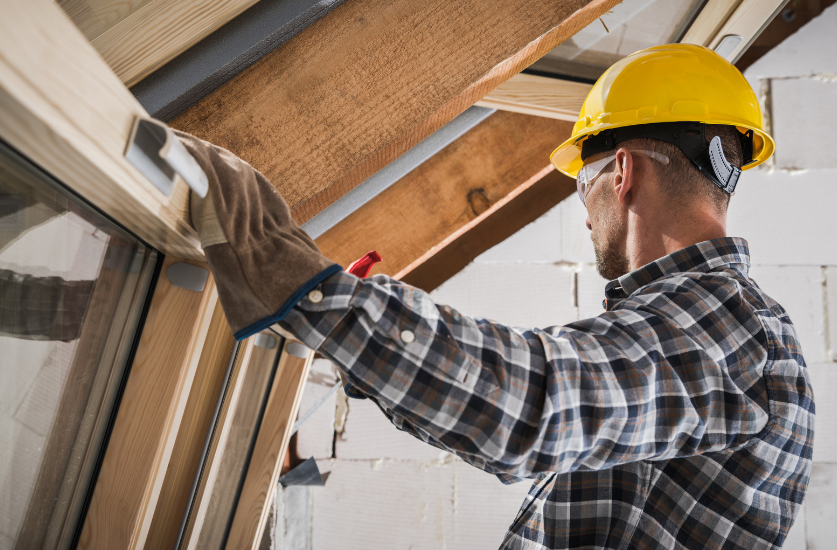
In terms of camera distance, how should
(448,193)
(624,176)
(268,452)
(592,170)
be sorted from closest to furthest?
(624,176), (592,170), (268,452), (448,193)

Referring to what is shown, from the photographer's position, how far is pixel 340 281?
1.75ft

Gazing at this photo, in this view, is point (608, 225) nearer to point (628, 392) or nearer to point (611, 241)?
point (611, 241)

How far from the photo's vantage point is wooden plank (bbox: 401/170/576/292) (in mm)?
2598

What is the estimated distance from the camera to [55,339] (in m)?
0.54

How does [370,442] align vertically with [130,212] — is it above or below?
below

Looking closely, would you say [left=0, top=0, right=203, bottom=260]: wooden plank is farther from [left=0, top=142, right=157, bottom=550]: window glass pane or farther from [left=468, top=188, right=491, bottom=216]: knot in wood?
[left=468, top=188, right=491, bottom=216]: knot in wood

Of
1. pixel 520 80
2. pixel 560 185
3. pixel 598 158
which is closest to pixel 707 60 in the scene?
pixel 598 158

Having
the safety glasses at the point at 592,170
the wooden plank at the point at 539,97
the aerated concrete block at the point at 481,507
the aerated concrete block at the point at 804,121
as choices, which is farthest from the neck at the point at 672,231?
the aerated concrete block at the point at 804,121

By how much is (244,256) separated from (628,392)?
0.47 meters

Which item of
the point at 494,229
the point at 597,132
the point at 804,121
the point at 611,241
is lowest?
the point at 611,241

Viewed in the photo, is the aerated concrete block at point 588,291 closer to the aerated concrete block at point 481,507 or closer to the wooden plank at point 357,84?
the aerated concrete block at point 481,507

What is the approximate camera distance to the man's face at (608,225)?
1.09m

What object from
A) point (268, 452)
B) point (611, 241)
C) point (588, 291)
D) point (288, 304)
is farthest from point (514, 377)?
point (588, 291)

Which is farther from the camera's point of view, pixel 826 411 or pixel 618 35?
pixel 826 411
